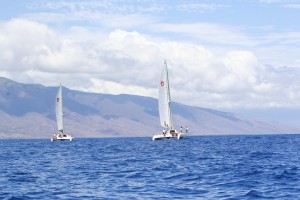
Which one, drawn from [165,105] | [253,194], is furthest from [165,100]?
[253,194]

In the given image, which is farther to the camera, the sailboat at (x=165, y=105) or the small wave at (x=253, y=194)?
the sailboat at (x=165, y=105)

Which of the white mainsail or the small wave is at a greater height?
the white mainsail

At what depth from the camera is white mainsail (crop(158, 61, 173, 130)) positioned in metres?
166

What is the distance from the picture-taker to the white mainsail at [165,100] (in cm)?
16612

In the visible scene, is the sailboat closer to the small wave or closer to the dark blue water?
the dark blue water

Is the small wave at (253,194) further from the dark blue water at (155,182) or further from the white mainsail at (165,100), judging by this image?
the white mainsail at (165,100)

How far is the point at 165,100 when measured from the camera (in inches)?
6590

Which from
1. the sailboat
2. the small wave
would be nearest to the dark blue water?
the small wave

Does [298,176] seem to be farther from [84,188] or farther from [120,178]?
[84,188]

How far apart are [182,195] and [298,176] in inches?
644

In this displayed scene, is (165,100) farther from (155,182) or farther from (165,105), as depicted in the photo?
(155,182)

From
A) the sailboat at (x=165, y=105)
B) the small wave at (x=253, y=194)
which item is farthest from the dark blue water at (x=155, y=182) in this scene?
the sailboat at (x=165, y=105)

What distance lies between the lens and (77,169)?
6594 cm

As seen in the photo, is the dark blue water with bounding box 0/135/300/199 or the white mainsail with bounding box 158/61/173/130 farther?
the white mainsail with bounding box 158/61/173/130
